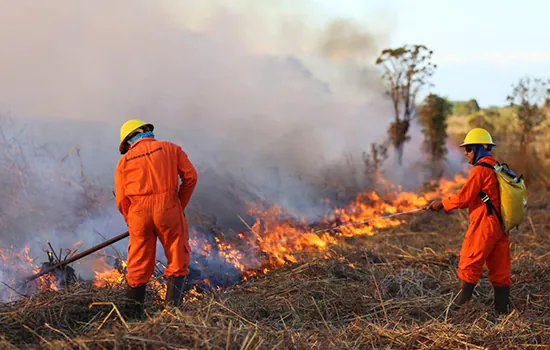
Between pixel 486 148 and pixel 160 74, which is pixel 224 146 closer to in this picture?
pixel 160 74

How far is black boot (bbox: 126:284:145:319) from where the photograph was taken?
452 cm

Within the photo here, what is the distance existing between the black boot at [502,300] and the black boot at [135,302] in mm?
3257

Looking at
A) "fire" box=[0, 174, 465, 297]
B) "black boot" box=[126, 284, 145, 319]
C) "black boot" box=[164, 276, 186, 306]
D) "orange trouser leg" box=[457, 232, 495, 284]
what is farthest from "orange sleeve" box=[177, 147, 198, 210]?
"orange trouser leg" box=[457, 232, 495, 284]

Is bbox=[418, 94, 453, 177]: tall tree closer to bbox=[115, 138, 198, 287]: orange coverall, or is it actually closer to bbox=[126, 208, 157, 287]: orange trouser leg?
bbox=[115, 138, 198, 287]: orange coverall

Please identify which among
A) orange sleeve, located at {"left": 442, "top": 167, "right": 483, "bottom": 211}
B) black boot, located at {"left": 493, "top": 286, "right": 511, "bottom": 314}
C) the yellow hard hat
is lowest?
black boot, located at {"left": 493, "top": 286, "right": 511, "bottom": 314}

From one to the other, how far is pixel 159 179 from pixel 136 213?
33 centimetres

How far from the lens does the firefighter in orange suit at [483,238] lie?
5.00 m

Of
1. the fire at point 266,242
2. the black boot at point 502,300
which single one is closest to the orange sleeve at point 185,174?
the fire at point 266,242

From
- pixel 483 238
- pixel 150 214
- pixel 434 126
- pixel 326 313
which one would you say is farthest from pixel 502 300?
pixel 434 126

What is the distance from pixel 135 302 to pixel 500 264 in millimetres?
3327

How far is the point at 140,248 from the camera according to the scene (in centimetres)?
450

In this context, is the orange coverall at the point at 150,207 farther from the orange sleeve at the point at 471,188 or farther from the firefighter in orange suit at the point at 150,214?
the orange sleeve at the point at 471,188

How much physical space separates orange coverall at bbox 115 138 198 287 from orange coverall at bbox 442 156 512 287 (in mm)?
2572

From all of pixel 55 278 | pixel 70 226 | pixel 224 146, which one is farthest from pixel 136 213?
A: pixel 224 146
